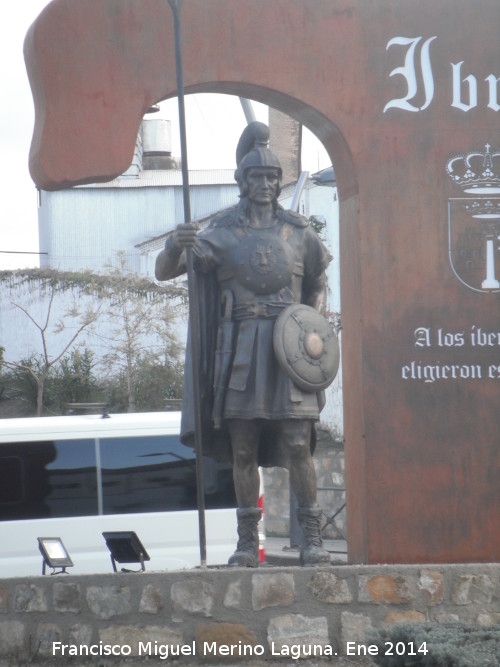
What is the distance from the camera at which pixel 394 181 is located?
7.24 m

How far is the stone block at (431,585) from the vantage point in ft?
21.8

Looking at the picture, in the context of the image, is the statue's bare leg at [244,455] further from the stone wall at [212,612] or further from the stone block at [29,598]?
the stone block at [29,598]

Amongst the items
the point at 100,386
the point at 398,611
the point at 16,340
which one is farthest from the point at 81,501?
the point at 16,340

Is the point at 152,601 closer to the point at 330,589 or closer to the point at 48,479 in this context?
the point at 330,589

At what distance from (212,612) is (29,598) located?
95 centimetres

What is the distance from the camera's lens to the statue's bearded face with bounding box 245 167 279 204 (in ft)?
23.1

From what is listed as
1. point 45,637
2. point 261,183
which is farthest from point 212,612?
point 261,183

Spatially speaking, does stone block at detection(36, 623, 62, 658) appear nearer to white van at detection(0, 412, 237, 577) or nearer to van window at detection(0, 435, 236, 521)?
white van at detection(0, 412, 237, 577)

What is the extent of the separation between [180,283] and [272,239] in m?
22.5

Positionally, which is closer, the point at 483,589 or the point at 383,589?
the point at 383,589

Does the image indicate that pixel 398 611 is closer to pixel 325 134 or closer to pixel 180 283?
pixel 325 134

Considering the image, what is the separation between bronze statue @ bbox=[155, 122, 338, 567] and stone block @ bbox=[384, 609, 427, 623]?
479 millimetres

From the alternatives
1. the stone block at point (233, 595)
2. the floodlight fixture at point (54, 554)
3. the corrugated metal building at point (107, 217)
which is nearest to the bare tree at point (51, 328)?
the corrugated metal building at point (107, 217)

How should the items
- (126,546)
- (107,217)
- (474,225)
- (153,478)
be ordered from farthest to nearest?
1. (107,217)
2. (153,478)
3. (474,225)
4. (126,546)
